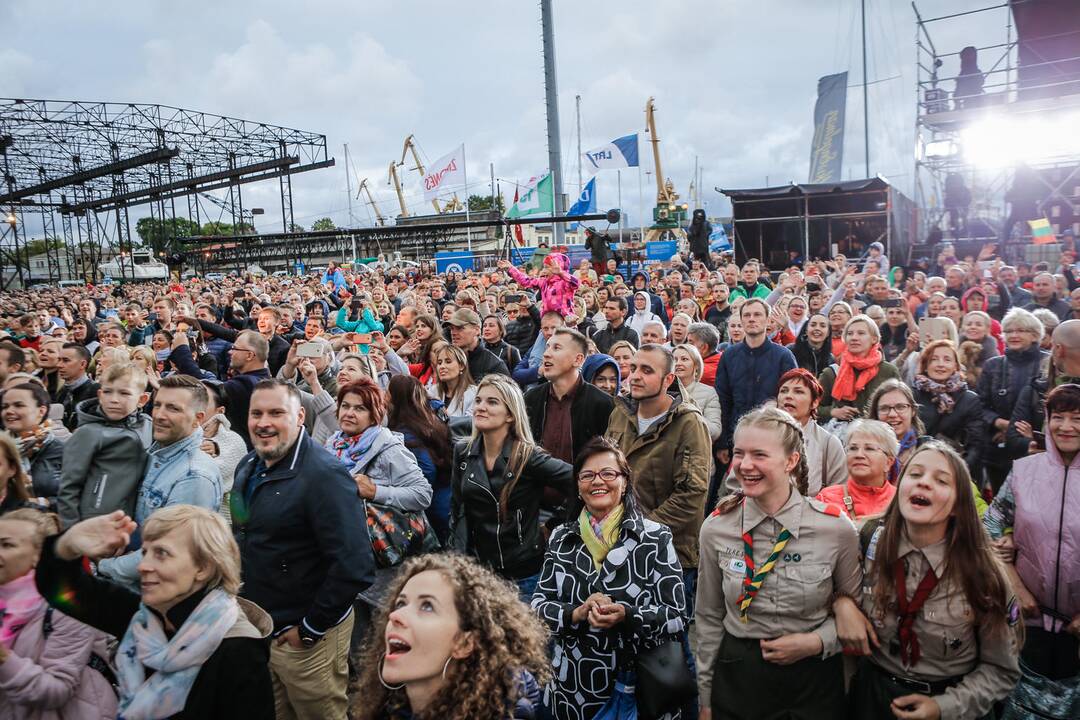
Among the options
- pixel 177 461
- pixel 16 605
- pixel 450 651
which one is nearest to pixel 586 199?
pixel 177 461

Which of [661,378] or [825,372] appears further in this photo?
[825,372]

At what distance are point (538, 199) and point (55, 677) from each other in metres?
20.5

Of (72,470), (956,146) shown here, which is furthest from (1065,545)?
(956,146)

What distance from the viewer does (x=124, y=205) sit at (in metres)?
41.2

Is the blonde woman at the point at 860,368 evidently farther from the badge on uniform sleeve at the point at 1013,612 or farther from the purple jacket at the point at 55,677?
the purple jacket at the point at 55,677

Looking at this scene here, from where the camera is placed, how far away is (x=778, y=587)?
2.30m

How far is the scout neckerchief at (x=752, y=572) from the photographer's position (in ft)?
7.59

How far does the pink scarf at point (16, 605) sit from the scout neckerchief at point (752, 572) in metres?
2.52

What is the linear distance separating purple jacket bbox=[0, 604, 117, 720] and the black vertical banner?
2208 centimetres

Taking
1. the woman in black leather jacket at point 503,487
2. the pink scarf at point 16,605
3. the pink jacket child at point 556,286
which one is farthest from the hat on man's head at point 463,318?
the pink scarf at point 16,605

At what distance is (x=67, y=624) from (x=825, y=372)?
4975 millimetres

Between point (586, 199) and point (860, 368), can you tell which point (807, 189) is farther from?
point (860, 368)

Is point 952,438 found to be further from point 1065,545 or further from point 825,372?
point 1065,545

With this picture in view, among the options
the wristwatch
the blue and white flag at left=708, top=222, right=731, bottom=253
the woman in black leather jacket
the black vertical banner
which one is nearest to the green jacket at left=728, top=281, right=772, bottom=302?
the woman in black leather jacket
